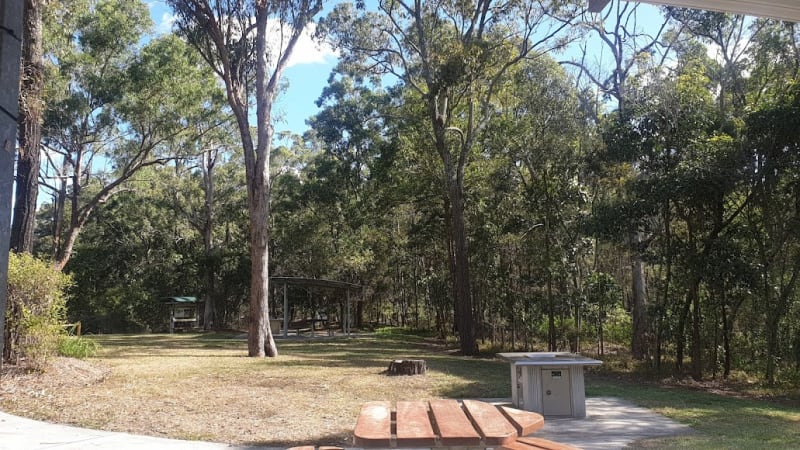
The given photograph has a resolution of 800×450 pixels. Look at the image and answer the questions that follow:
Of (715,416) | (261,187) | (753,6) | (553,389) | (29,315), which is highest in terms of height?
(261,187)

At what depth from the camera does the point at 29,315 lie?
8.48 meters

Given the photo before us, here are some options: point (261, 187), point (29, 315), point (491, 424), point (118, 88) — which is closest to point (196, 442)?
point (491, 424)

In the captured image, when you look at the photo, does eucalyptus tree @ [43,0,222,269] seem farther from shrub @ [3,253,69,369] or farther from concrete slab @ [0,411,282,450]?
concrete slab @ [0,411,282,450]

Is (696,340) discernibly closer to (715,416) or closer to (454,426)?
(715,416)

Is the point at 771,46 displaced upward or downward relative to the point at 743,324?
upward

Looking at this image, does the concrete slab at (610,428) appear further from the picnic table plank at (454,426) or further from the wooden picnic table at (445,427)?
the picnic table plank at (454,426)

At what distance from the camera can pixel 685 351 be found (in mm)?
13195

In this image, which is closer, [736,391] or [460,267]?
[736,391]

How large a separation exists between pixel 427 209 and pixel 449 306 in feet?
13.7

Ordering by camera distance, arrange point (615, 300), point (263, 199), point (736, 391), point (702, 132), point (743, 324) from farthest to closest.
Answer: point (615, 300) < point (263, 199) < point (743, 324) < point (702, 132) < point (736, 391)

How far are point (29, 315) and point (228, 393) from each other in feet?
10.4

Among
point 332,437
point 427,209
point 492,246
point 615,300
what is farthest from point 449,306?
point 332,437

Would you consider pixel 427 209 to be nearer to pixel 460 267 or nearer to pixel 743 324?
pixel 460 267

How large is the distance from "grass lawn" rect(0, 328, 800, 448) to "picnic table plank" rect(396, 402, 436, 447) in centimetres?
221
